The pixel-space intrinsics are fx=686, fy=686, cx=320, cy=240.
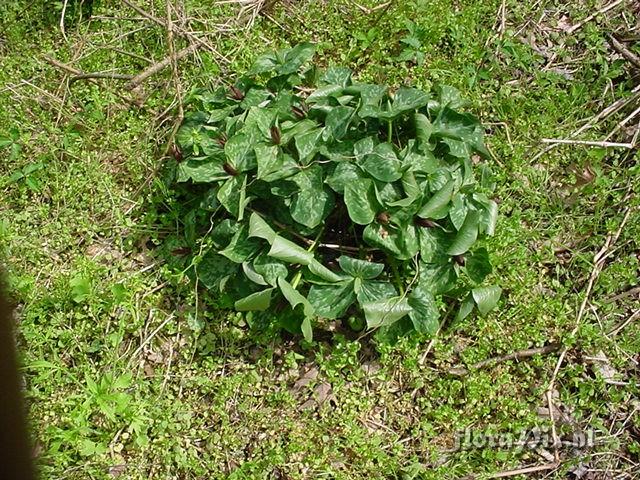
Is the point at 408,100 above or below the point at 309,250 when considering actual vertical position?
above

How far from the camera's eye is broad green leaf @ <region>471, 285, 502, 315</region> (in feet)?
9.52

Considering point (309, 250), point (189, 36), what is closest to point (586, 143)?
point (309, 250)

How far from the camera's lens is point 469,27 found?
380cm

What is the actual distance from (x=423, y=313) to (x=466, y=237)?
35 centimetres

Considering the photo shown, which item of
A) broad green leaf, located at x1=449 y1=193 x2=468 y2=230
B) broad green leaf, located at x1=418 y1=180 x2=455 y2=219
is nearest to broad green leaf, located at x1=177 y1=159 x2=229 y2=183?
broad green leaf, located at x1=418 y1=180 x2=455 y2=219

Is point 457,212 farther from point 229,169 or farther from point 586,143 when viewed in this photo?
point 586,143

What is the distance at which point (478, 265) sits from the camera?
9.43 feet

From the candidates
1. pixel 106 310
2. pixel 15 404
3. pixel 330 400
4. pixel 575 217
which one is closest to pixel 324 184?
pixel 330 400

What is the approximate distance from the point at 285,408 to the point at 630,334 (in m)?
1.58

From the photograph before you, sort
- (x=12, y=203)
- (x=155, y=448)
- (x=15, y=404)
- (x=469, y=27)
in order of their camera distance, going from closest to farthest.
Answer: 1. (x=15, y=404)
2. (x=155, y=448)
3. (x=12, y=203)
4. (x=469, y=27)

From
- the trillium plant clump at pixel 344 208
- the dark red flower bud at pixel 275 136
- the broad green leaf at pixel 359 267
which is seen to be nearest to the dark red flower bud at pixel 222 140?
the trillium plant clump at pixel 344 208

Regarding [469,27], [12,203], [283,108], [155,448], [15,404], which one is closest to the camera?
[15,404]

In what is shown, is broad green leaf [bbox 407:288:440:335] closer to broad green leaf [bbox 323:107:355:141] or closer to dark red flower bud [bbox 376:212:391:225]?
dark red flower bud [bbox 376:212:391:225]

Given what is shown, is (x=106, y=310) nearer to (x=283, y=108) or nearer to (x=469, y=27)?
(x=283, y=108)
